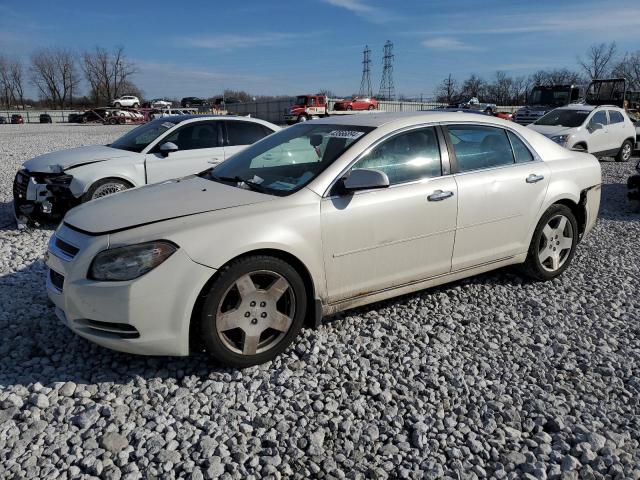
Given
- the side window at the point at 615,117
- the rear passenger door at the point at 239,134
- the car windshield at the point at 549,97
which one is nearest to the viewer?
the rear passenger door at the point at 239,134

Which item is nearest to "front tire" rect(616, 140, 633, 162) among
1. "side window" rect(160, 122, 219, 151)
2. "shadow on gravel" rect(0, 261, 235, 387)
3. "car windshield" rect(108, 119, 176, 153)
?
"side window" rect(160, 122, 219, 151)

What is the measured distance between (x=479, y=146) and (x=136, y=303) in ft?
9.83

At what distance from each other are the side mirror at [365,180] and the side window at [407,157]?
9.5 inches

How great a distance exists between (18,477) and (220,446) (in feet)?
3.07

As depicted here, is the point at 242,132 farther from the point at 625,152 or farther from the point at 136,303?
the point at 625,152

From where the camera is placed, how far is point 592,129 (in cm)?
1310

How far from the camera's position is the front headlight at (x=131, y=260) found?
2928 mm

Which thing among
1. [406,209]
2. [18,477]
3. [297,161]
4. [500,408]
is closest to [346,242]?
[406,209]

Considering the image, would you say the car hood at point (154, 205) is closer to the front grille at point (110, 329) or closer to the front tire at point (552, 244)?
the front grille at point (110, 329)

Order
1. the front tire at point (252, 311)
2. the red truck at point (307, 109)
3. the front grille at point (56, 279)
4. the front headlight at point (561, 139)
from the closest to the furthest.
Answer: the front tire at point (252, 311)
the front grille at point (56, 279)
the front headlight at point (561, 139)
the red truck at point (307, 109)

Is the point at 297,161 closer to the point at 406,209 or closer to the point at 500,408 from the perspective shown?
the point at 406,209

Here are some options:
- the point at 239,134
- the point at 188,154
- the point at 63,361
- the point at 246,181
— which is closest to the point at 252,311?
the point at 246,181

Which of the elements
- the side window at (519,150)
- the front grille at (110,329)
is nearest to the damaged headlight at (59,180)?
the front grille at (110,329)

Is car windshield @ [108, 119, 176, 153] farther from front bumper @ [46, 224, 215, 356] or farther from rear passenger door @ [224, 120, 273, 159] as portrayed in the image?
front bumper @ [46, 224, 215, 356]
